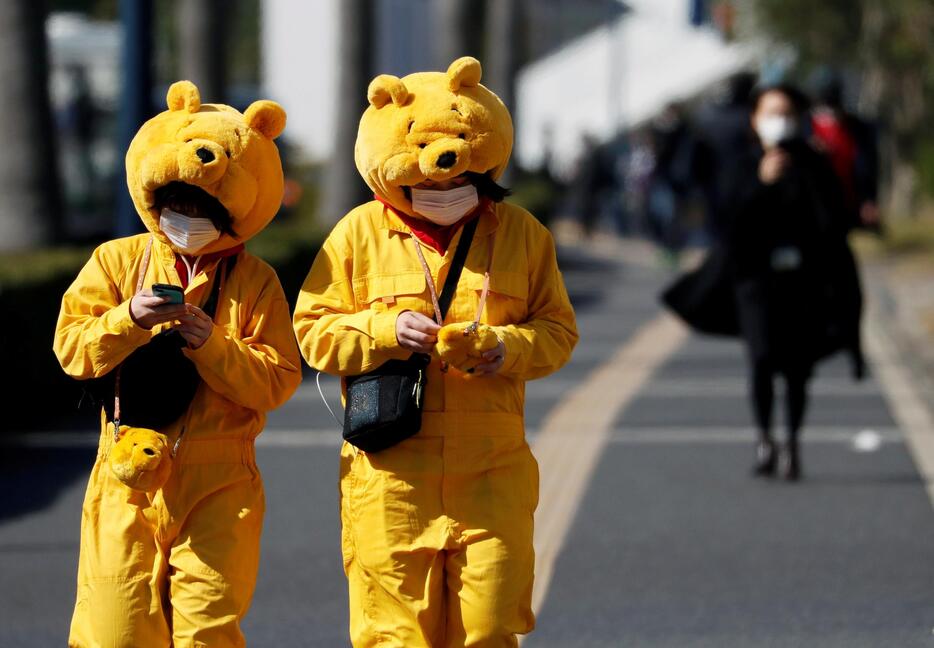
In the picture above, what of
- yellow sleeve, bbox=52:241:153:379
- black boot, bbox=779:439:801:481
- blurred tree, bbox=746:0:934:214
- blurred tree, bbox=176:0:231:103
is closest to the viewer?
yellow sleeve, bbox=52:241:153:379

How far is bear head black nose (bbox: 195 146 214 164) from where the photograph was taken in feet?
14.8

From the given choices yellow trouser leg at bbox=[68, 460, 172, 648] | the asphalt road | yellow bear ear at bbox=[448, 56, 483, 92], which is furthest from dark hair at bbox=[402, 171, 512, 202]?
the asphalt road

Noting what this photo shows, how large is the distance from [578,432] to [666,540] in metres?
2.73

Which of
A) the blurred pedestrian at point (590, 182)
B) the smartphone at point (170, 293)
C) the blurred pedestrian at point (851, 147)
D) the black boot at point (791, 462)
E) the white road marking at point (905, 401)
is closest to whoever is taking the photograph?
the smartphone at point (170, 293)

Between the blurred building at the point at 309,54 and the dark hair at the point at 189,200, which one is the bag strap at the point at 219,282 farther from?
the blurred building at the point at 309,54

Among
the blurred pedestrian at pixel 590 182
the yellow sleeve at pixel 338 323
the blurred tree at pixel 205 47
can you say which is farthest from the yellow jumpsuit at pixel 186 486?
the blurred pedestrian at pixel 590 182

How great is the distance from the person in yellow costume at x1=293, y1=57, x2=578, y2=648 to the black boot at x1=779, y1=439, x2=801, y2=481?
4151 mm

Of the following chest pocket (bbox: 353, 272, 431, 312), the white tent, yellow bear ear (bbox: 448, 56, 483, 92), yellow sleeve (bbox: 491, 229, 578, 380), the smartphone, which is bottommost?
the white tent

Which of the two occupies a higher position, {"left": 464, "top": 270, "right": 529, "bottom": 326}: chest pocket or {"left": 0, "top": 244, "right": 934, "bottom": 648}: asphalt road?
{"left": 464, "top": 270, "right": 529, "bottom": 326}: chest pocket

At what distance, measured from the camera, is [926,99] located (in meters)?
31.2

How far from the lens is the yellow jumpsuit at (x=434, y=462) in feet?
14.6

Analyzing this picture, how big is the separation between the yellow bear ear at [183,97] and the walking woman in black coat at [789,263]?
4.23 m

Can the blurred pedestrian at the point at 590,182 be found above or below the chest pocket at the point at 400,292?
below

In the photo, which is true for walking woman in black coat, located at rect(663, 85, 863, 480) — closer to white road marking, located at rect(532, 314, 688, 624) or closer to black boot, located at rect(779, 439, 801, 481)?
black boot, located at rect(779, 439, 801, 481)
